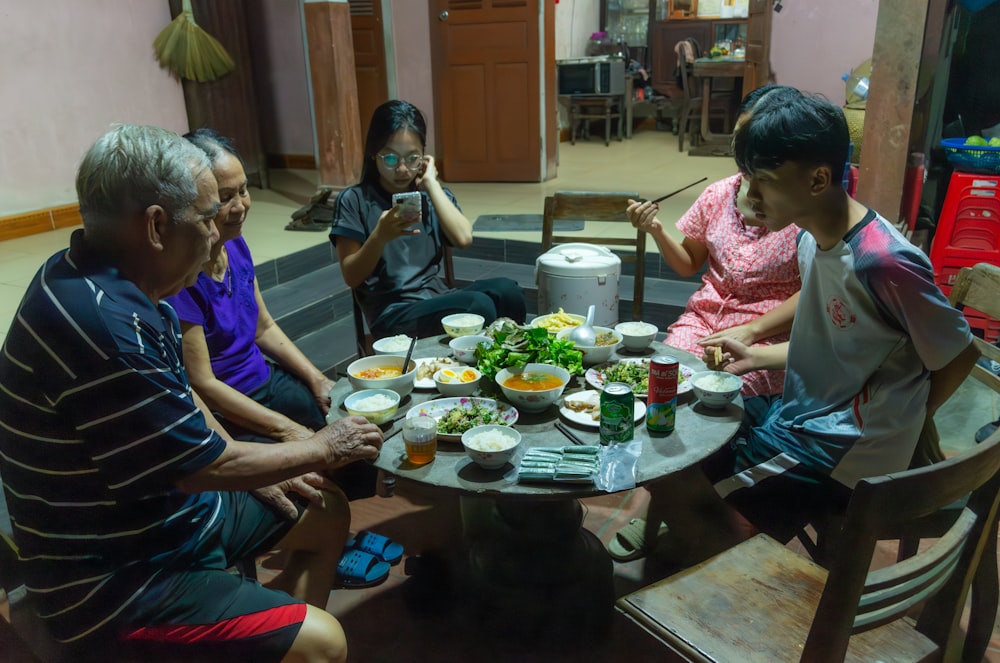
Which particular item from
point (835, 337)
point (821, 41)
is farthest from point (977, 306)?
point (821, 41)

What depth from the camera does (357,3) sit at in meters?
6.64

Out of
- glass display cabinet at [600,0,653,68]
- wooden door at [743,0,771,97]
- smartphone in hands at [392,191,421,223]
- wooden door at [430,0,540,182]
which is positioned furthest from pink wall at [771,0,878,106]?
smartphone in hands at [392,191,421,223]

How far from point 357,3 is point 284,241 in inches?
117

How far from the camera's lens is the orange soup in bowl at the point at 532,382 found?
1809 mm

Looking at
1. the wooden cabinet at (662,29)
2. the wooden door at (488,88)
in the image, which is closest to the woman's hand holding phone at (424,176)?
the wooden door at (488,88)

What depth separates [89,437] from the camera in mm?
1217

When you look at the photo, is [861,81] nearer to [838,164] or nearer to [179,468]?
[838,164]

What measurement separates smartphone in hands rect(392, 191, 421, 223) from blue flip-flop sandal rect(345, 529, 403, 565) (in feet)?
3.54

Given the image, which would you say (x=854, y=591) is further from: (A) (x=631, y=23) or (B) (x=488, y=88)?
(A) (x=631, y=23)

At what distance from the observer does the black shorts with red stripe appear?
1.32 meters

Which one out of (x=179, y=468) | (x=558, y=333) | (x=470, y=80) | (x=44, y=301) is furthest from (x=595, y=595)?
(x=470, y=80)

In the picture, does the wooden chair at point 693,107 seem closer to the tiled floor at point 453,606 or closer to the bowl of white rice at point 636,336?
the tiled floor at point 453,606

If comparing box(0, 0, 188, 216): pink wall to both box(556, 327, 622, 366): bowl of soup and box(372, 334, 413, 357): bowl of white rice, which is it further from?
box(556, 327, 622, 366): bowl of soup

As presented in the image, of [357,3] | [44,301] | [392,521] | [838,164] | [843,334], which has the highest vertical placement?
[357,3]
